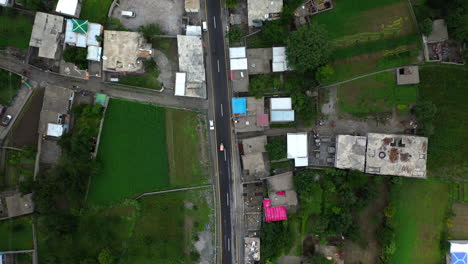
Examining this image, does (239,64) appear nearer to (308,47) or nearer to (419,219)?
(308,47)

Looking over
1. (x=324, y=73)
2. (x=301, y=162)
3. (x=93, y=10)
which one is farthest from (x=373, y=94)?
(x=93, y=10)

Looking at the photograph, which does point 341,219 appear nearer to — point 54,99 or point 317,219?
point 317,219

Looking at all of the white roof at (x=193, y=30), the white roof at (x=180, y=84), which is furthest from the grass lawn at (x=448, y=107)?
the white roof at (x=180, y=84)

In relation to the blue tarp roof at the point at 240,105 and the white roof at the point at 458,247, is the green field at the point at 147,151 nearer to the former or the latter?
the blue tarp roof at the point at 240,105

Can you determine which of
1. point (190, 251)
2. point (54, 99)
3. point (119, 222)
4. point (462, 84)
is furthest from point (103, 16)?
point (462, 84)

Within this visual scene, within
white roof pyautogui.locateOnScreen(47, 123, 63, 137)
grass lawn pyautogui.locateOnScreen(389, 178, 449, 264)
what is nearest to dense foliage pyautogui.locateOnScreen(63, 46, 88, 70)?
white roof pyautogui.locateOnScreen(47, 123, 63, 137)

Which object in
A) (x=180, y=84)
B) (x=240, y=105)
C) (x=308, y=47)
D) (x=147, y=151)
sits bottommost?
(x=147, y=151)
